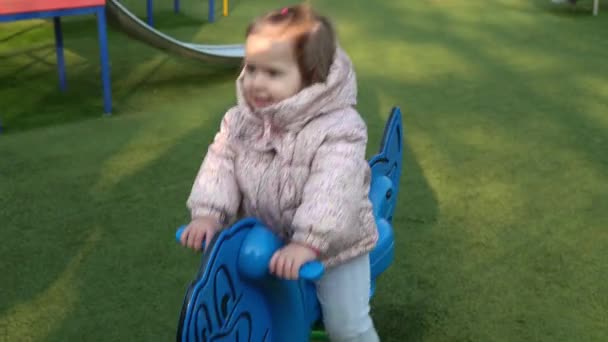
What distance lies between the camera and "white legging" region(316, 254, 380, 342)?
1.42 metres

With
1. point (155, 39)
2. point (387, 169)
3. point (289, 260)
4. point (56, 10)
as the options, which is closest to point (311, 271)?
point (289, 260)

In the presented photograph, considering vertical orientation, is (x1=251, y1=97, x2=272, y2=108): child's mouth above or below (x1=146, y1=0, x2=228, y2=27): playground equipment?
above

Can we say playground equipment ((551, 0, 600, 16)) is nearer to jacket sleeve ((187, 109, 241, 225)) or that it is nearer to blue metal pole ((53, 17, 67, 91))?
blue metal pole ((53, 17, 67, 91))

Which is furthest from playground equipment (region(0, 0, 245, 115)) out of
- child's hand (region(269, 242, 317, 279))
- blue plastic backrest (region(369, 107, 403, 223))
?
child's hand (region(269, 242, 317, 279))

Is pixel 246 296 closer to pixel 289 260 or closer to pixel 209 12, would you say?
pixel 289 260

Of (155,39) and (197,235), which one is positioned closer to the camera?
(197,235)

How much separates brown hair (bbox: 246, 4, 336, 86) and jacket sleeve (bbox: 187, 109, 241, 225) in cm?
18

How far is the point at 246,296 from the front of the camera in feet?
4.08

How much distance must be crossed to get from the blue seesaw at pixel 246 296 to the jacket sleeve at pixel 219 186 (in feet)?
0.27

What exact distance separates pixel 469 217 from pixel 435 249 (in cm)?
27

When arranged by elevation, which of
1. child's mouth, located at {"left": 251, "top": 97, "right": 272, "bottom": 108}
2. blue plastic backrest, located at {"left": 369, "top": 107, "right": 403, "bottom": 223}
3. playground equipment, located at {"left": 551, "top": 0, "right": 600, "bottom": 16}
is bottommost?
playground equipment, located at {"left": 551, "top": 0, "right": 600, "bottom": 16}

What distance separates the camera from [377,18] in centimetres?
549

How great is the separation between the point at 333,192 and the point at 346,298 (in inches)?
10.7

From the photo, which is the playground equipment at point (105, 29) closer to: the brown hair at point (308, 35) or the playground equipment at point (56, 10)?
the playground equipment at point (56, 10)
